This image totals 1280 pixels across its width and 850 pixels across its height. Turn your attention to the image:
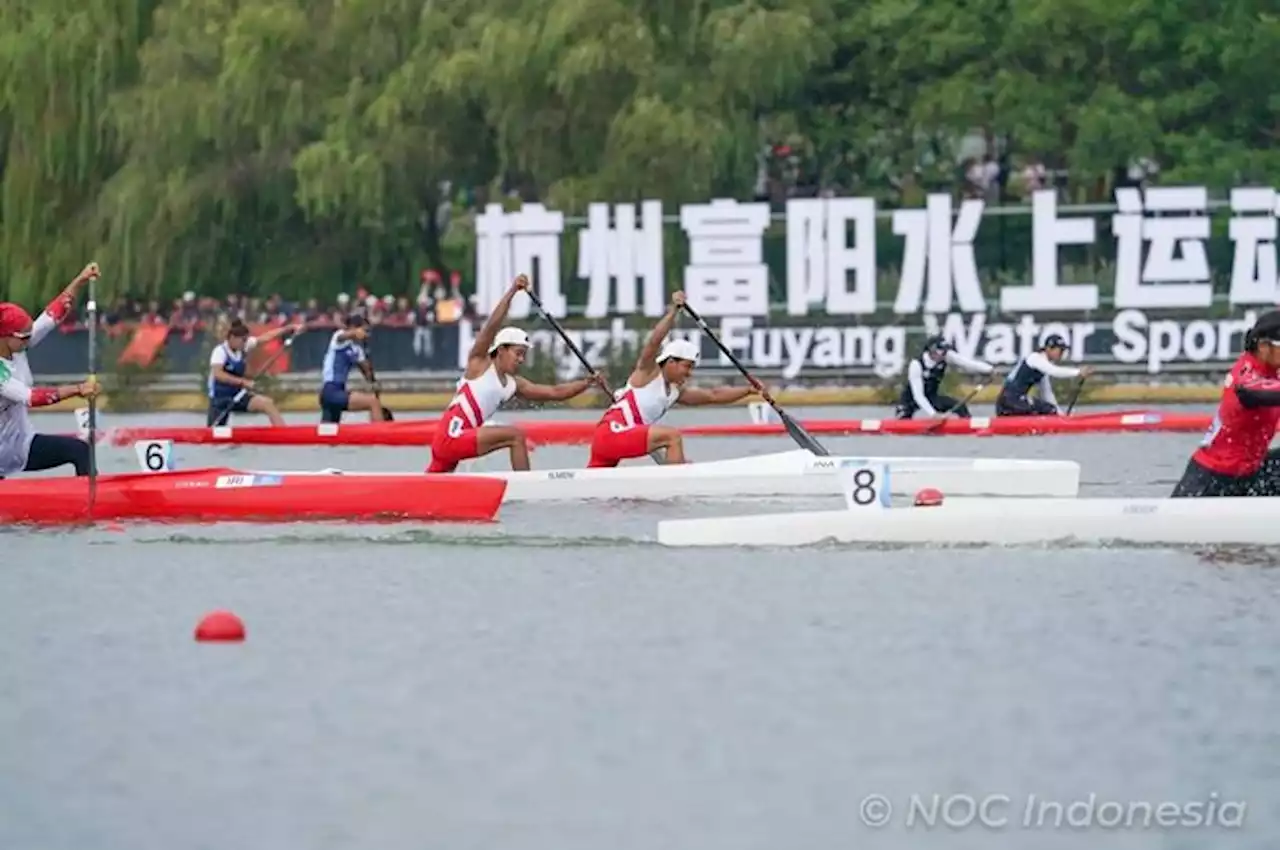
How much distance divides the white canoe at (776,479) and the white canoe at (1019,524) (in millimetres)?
3128

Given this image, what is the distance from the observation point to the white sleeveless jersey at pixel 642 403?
69.2 ft

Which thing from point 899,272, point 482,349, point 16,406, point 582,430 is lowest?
point 582,430

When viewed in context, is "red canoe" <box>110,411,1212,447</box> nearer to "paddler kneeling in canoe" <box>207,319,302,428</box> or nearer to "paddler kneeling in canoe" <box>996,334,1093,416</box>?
"paddler kneeling in canoe" <box>996,334,1093,416</box>

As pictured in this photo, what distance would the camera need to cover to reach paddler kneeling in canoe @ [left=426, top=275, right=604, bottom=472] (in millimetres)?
20312

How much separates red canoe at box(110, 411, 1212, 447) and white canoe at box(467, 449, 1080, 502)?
21.0 feet

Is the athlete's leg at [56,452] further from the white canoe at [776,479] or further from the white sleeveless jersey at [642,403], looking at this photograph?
the white sleeveless jersey at [642,403]

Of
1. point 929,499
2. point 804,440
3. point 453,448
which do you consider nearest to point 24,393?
point 453,448

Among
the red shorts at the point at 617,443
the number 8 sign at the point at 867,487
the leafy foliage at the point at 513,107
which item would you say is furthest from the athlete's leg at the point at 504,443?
the leafy foliage at the point at 513,107

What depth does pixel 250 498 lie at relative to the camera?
18797 mm

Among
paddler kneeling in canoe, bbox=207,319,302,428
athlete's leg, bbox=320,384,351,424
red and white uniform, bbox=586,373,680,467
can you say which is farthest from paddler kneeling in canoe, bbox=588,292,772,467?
athlete's leg, bbox=320,384,351,424

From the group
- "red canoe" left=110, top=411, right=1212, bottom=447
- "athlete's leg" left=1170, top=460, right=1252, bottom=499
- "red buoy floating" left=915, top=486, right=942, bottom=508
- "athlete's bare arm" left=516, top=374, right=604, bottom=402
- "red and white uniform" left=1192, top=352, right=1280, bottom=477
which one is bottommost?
"red canoe" left=110, top=411, right=1212, bottom=447

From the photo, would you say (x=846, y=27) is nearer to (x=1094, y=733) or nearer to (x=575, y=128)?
(x=575, y=128)

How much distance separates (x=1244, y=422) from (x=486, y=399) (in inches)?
256

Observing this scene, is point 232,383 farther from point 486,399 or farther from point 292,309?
point 292,309
